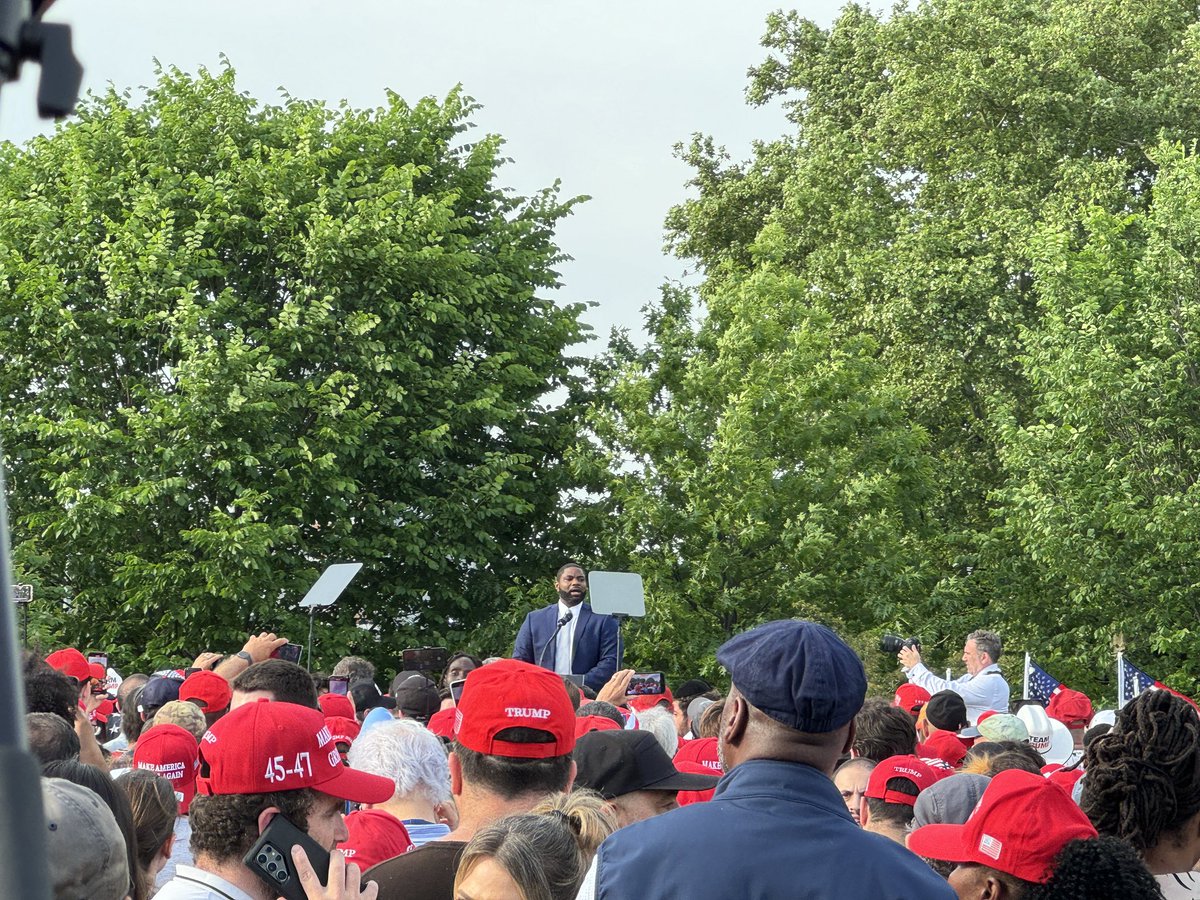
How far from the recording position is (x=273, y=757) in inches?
142

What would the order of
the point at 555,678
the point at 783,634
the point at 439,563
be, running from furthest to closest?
the point at 439,563
the point at 555,678
the point at 783,634

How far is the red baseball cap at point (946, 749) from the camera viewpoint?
6.99 m

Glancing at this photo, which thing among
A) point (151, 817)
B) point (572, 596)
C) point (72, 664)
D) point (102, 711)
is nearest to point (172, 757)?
point (151, 817)

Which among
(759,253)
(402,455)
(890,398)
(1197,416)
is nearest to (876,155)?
(759,253)

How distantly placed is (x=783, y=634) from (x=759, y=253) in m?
33.6

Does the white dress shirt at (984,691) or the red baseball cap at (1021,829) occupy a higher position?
the red baseball cap at (1021,829)

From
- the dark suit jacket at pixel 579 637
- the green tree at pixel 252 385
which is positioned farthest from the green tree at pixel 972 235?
the dark suit jacket at pixel 579 637

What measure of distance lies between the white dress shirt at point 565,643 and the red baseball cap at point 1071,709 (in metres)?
3.61

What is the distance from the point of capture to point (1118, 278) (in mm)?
28672

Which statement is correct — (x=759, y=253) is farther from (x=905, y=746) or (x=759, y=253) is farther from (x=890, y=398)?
(x=905, y=746)

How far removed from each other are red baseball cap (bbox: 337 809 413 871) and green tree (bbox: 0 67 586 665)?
Answer: 20095 millimetres

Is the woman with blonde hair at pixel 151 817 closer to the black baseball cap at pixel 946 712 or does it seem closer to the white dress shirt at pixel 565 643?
the black baseball cap at pixel 946 712

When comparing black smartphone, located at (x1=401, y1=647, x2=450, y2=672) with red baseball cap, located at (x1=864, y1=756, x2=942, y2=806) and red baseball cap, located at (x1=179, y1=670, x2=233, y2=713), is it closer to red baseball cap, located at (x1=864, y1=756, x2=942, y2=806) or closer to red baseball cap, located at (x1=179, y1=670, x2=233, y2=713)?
red baseball cap, located at (x1=179, y1=670, x2=233, y2=713)

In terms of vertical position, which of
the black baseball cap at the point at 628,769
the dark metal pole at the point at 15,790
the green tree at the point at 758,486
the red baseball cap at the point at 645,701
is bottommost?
the red baseball cap at the point at 645,701
